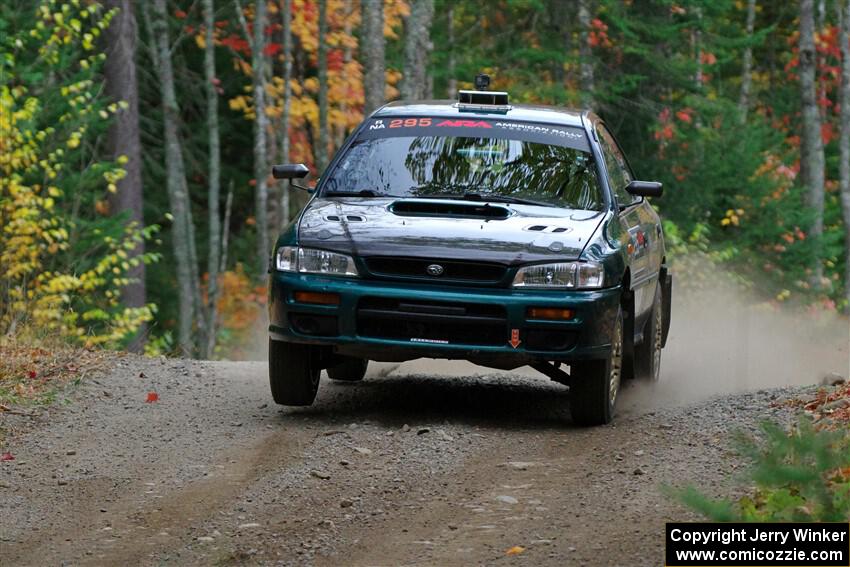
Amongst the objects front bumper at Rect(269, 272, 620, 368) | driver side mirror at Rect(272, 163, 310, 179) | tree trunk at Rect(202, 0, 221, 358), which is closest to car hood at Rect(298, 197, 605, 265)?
front bumper at Rect(269, 272, 620, 368)

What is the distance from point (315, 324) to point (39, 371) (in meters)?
2.96

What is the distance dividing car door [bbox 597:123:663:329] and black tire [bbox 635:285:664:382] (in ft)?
0.68

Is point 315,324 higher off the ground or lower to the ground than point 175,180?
higher

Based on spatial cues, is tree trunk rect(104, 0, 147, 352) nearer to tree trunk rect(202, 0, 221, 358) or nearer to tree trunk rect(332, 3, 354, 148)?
tree trunk rect(202, 0, 221, 358)

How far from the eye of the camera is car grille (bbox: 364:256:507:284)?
28.2 feet

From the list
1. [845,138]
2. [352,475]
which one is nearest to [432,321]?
[352,475]

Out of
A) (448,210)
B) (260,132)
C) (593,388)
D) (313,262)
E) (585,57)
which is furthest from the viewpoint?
(260,132)

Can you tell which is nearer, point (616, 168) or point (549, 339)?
point (549, 339)

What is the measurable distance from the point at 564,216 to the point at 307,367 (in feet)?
6.27

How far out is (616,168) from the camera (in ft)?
34.6

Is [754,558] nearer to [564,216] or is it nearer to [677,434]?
[677,434]

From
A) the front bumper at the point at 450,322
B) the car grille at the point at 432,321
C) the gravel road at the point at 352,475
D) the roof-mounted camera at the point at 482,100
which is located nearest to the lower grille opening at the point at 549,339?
the front bumper at the point at 450,322

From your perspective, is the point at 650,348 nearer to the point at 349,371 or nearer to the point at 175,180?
the point at 349,371

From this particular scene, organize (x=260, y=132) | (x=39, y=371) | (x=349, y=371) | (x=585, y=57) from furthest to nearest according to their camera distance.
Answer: (x=260, y=132) < (x=585, y=57) < (x=349, y=371) < (x=39, y=371)
